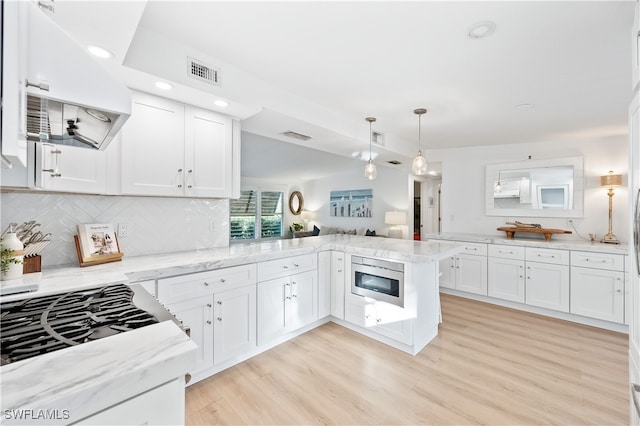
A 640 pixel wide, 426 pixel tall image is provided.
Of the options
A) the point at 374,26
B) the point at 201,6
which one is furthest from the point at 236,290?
the point at 374,26

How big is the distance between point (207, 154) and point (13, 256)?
1.40 metres

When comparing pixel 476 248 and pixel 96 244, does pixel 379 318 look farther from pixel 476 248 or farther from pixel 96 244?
pixel 96 244

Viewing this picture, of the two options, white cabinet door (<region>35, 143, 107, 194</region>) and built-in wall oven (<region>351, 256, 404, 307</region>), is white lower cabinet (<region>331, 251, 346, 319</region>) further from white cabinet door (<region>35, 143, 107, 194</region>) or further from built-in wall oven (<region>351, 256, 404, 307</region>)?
white cabinet door (<region>35, 143, 107, 194</region>)

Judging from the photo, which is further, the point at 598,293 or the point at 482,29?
the point at 598,293

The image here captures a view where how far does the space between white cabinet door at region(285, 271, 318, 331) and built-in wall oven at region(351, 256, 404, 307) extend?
0.42 meters

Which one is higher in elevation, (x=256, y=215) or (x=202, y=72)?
(x=202, y=72)

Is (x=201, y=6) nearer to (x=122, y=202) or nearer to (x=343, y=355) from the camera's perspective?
(x=122, y=202)

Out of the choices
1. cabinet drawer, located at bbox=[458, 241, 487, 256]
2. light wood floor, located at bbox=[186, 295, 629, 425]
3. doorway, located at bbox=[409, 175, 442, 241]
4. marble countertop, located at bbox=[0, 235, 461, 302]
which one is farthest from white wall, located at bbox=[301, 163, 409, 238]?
light wood floor, located at bbox=[186, 295, 629, 425]

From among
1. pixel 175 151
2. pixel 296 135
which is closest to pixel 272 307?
pixel 175 151

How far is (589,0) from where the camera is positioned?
152 centimetres

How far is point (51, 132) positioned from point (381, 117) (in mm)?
2998

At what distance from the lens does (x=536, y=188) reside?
4.27 metres

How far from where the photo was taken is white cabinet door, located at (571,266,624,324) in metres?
3.13

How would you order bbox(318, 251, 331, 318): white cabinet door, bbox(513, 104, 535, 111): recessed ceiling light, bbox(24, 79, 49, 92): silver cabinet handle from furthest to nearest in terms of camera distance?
bbox(318, 251, 331, 318): white cabinet door, bbox(513, 104, 535, 111): recessed ceiling light, bbox(24, 79, 49, 92): silver cabinet handle
